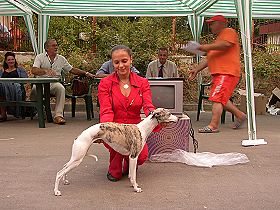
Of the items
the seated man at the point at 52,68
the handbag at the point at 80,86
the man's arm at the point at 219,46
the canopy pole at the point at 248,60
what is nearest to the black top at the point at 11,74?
the seated man at the point at 52,68

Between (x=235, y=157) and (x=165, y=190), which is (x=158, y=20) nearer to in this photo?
(x=235, y=157)

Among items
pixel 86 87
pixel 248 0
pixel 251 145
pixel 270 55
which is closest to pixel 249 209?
pixel 251 145

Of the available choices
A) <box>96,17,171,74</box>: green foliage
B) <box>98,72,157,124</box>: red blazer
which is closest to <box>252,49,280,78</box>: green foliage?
<box>96,17,171,74</box>: green foliage

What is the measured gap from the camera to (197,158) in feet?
16.8

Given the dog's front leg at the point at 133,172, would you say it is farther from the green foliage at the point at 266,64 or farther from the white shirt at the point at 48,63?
the green foliage at the point at 266,64

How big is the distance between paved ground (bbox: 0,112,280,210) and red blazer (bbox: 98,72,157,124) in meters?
0.61

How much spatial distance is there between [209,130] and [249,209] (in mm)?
3655

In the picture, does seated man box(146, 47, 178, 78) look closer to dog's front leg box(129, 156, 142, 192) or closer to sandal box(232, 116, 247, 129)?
sandal box(232, 116, 247, 129)

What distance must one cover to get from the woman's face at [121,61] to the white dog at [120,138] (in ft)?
1.62

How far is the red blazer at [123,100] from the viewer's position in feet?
14.3

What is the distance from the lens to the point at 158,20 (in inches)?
598

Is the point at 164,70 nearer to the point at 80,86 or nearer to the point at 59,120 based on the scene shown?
the point at 80,86

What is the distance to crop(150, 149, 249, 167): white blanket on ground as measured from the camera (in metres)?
5.06

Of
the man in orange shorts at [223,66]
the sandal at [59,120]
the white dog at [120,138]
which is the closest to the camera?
the white dog at [120,138]
